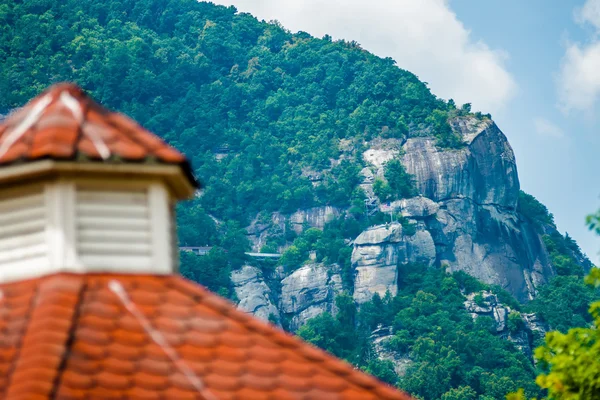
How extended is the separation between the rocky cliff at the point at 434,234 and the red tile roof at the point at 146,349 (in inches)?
6209

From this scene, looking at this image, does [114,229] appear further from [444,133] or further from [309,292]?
[444,133]

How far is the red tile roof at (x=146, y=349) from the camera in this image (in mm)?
6355

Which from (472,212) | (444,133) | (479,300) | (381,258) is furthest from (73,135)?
(444,133)

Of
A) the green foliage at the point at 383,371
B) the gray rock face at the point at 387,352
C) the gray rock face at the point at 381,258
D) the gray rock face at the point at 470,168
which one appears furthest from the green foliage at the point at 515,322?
the gray rock face at the point at 470,168

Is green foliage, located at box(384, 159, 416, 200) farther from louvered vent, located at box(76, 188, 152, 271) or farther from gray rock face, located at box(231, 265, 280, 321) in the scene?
louvered vent, located at box(76, 188, 152, 271)

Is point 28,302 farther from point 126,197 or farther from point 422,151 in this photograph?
point 422,151

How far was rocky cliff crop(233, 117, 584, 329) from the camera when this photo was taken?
173250 mm

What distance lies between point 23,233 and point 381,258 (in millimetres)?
168468

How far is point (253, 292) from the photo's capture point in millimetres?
173375

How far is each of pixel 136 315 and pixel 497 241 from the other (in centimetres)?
18326

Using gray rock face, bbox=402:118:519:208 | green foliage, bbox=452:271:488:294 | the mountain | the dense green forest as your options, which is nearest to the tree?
the dense green forest

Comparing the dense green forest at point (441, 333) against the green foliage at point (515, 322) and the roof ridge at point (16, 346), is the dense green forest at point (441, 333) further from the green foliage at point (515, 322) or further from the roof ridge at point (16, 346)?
the roof ridge at point (16, 346)

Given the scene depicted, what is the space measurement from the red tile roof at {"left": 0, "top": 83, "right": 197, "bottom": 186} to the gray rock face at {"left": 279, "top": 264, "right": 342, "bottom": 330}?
16096cm

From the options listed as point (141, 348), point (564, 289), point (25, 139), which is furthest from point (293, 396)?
point (564, 289)
